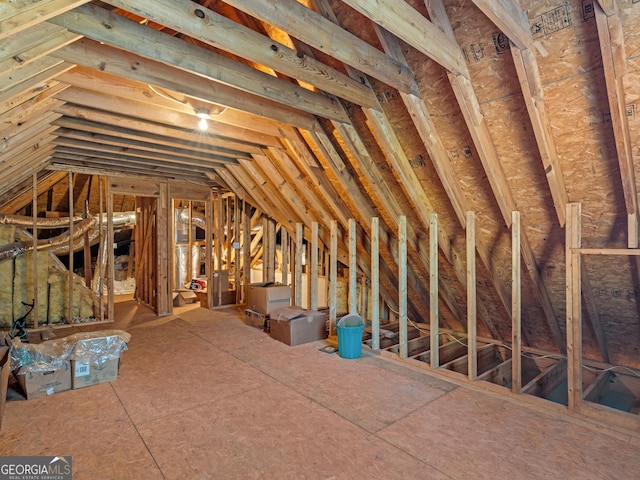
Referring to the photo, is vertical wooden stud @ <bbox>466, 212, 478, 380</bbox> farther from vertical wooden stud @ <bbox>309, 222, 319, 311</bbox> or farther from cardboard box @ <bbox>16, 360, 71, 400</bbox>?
cardboard box @ <bbox>16, 360, 71, 400</bbox>

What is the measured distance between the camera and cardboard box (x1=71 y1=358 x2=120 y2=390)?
3084 mm

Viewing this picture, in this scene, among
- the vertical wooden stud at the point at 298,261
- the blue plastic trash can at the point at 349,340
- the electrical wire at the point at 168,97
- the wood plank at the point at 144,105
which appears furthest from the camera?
the vertical wooden stud at the point at 298,261

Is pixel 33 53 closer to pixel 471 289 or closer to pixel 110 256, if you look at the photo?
pixel 471 289

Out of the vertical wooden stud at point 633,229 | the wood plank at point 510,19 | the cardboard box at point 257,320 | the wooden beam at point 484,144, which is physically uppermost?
the wood plank at point 510,19

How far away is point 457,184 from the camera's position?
3123mm

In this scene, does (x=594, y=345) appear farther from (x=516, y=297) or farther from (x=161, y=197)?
(x=161, y=197)

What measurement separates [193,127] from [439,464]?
359cm

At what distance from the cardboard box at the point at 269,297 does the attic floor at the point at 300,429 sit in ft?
5.07

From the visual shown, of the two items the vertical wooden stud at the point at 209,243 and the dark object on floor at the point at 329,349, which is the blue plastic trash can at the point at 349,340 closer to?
the dark object on floor at the point at 329,349

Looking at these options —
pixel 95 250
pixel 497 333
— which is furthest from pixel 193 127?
pixel 95 250

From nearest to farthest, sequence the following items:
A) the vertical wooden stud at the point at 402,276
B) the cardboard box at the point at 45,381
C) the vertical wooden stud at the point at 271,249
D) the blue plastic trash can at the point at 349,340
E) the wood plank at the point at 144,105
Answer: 1. the wood plank at the point at 144,105
2. the cardboard box at the point at 45,381
3. the vertical wooden stud at the point at 402,276
4. the blue plastic trash can at the point at 349,340
5. the vertical wooden stud at the point at 271,249

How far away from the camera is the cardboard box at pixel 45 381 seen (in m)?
2.90

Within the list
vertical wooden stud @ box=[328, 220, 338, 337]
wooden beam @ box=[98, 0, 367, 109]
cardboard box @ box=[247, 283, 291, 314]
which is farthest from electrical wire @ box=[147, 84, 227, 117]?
cardboard box @ box=[247, 283, 291, 314]

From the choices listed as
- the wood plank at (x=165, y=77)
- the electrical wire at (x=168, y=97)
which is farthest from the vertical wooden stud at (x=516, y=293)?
the electrical wire at (x=168, y=97)
